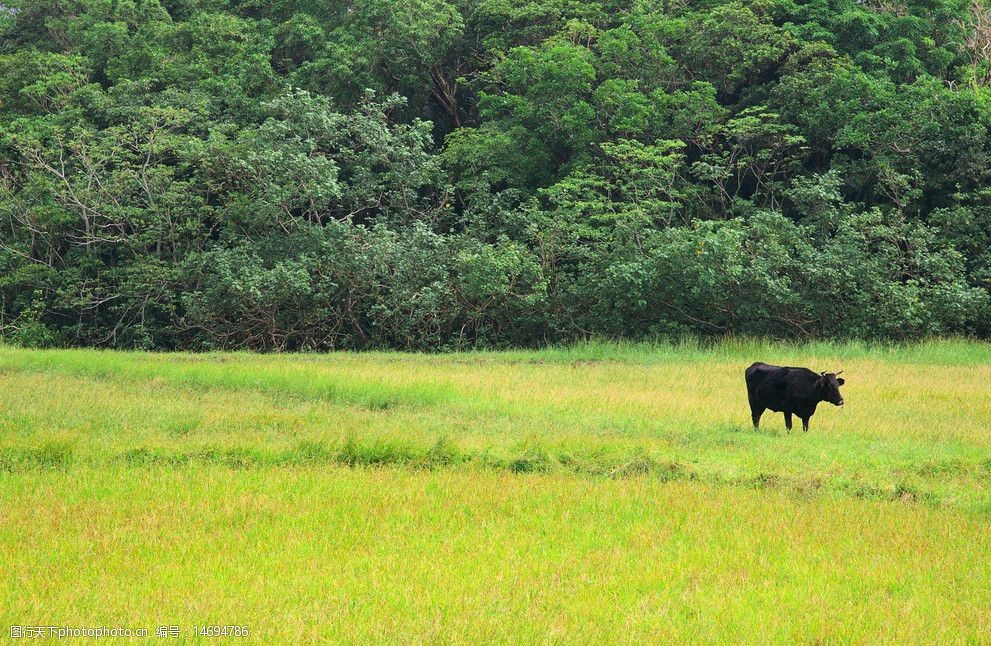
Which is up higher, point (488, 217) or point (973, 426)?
point (488, 217)

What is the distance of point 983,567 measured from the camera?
589 cm

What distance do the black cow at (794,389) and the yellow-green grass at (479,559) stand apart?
8.61 ft

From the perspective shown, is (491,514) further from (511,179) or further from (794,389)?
(511,179)

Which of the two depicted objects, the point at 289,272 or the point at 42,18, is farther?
the point at 42,18

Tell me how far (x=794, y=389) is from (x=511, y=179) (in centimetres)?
1522

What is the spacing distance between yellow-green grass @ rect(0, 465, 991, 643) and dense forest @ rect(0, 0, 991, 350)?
1359 centimetres

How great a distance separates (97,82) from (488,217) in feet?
38.7

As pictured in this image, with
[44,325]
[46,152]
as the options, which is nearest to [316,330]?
[44,325]

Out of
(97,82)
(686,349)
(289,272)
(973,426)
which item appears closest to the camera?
(973,426)

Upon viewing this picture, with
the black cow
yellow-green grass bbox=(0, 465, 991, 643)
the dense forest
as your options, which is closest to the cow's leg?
the black cow

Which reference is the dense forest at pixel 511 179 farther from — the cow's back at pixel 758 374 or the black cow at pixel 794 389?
the black cow at pixel 794 389

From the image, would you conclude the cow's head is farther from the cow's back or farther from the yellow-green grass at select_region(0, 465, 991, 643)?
the yellow-green grass at select_region(0, 465, 991, 643)

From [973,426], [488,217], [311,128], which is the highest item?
[311,128]

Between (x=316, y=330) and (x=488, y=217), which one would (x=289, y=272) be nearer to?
(x=316, y=330)
